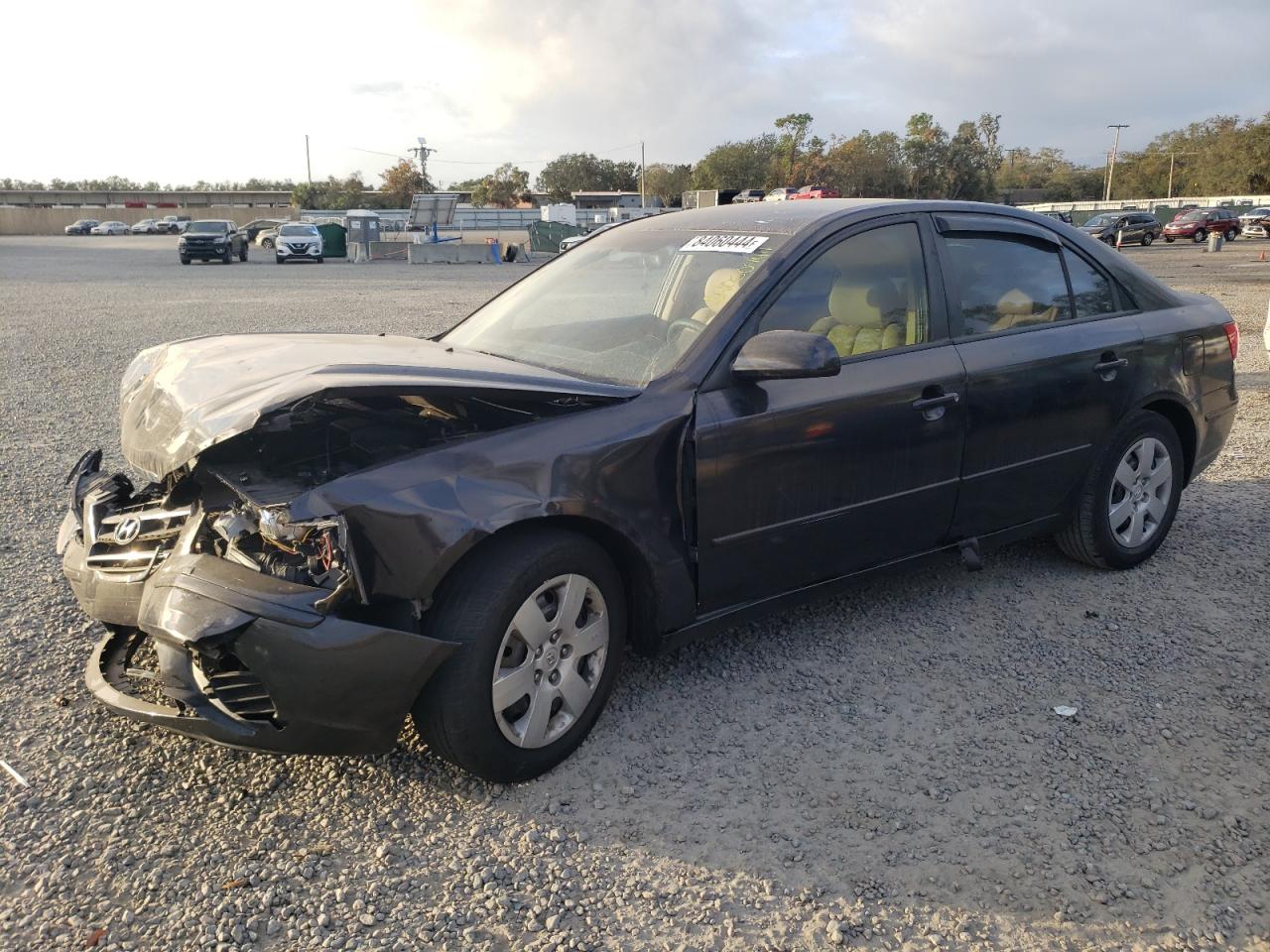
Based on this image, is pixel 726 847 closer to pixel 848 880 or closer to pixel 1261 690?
pixel 848 880

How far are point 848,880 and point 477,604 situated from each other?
1239 millimetres

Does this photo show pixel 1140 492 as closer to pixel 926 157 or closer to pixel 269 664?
pixel 269 664

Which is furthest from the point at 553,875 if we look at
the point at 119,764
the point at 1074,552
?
the point at 1074,552

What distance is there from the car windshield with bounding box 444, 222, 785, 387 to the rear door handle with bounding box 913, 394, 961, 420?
2.67 ft

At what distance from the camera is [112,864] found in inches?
102

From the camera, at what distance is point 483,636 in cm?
274

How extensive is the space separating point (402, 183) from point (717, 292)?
4453 inches

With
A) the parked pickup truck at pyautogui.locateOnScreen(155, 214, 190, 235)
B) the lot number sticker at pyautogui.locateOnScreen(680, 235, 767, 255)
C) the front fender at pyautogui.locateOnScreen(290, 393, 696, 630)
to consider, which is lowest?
the front fender at pyautogui.locateOnScreen(290, 393, 696, 630)

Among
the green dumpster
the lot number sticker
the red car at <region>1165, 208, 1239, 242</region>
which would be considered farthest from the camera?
the red car at <region>1165, 208, 1239, 242</region>

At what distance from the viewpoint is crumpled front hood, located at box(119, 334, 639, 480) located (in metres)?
2.70

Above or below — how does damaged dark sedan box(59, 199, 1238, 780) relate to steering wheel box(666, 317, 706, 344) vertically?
below

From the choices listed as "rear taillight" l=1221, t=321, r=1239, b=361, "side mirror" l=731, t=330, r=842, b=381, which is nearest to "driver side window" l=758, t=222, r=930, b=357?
"side mirror" l=731, t=330, r=842, b=381

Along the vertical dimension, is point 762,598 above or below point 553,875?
above

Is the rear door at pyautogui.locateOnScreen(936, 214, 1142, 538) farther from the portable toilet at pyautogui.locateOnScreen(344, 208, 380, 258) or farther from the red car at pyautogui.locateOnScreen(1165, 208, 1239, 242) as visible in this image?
the red car at pyautogui.locateOnScreen(1165, 208, 1239, 242)
